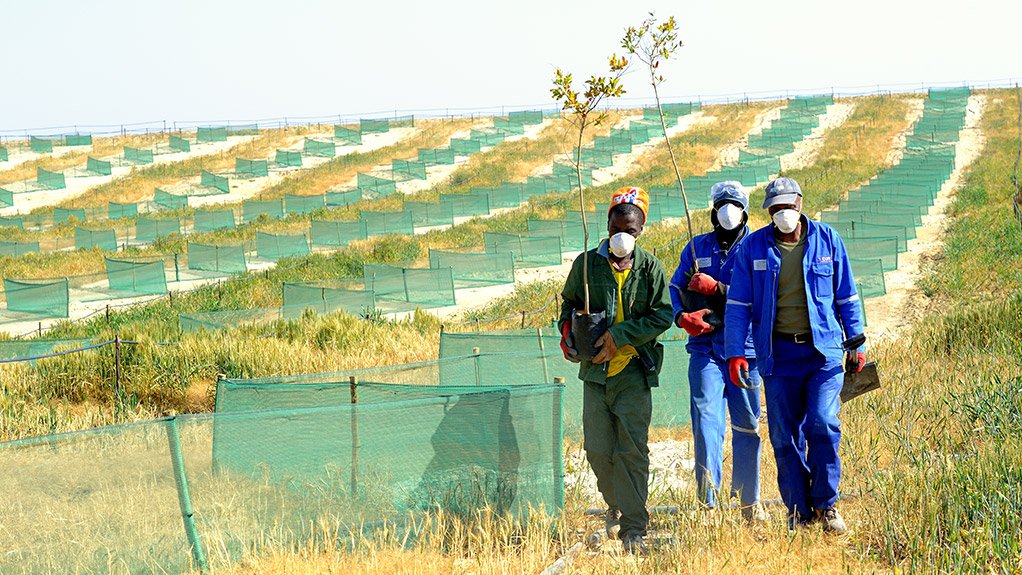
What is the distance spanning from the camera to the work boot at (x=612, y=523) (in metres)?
5.48

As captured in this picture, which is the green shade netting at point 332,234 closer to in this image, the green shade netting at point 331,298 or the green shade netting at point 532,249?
the green shade netting at point 532,249

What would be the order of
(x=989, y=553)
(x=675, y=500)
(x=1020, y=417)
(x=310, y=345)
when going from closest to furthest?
(x=989, y=553) → (x=675, y=500) → (x=1020, y=417) → (x=310, y=345)

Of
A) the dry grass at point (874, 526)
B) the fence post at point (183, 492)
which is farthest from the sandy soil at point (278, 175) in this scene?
the fence post at point (183, 492)

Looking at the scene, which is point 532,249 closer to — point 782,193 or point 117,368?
point 117,368

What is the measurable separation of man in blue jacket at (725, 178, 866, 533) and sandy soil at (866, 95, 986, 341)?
7.95 meters

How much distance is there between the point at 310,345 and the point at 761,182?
35.6 metres

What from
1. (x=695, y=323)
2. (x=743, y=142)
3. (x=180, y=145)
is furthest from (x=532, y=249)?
(x=180, y=145)

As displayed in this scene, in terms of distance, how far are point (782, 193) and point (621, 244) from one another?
877 millimetres

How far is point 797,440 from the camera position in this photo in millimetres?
5309

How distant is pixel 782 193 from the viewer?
5.36 meters

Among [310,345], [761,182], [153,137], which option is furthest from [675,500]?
[153,137]

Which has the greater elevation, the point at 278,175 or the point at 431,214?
the point at 278,175

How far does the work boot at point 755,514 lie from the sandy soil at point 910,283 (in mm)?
7805

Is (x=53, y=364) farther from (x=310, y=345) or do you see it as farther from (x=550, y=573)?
(x=550, y=573)
